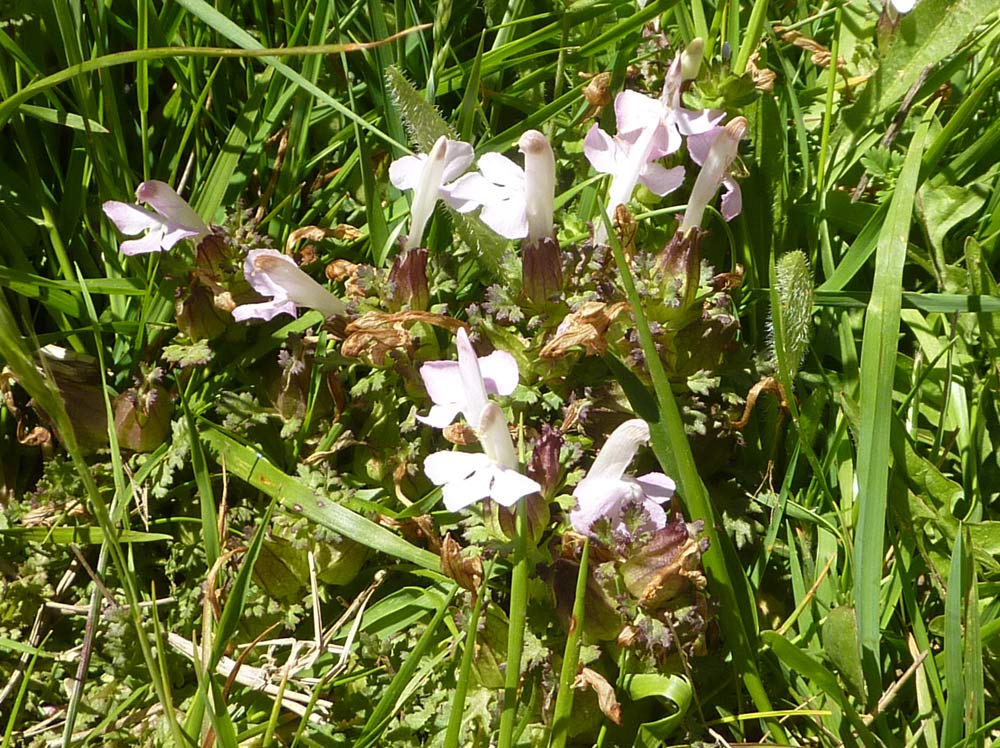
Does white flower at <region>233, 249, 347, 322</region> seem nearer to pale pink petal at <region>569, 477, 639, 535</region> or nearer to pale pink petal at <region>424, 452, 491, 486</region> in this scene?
pale pink petal at <region>424, 452, 491, 486</region>

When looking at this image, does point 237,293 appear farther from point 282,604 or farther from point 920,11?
point 920,11

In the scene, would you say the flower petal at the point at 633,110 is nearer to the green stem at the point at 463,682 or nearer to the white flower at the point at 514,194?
the white flower at the point at 514,194

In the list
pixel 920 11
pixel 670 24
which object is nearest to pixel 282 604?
pixel 670 24

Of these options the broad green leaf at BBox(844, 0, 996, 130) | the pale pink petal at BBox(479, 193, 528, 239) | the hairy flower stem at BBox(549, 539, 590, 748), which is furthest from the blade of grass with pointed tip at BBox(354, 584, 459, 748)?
the broad green leaf at BBox(844, 0, 996, 130)

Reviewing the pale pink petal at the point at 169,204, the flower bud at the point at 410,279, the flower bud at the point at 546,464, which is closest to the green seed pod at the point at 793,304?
the flower bud at the point at 546,464

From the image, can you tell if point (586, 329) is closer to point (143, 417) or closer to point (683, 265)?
point (683, 265)

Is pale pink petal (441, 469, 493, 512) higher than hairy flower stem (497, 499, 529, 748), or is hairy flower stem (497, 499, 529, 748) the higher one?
pale pink petal (441, 469, 493, 512)
